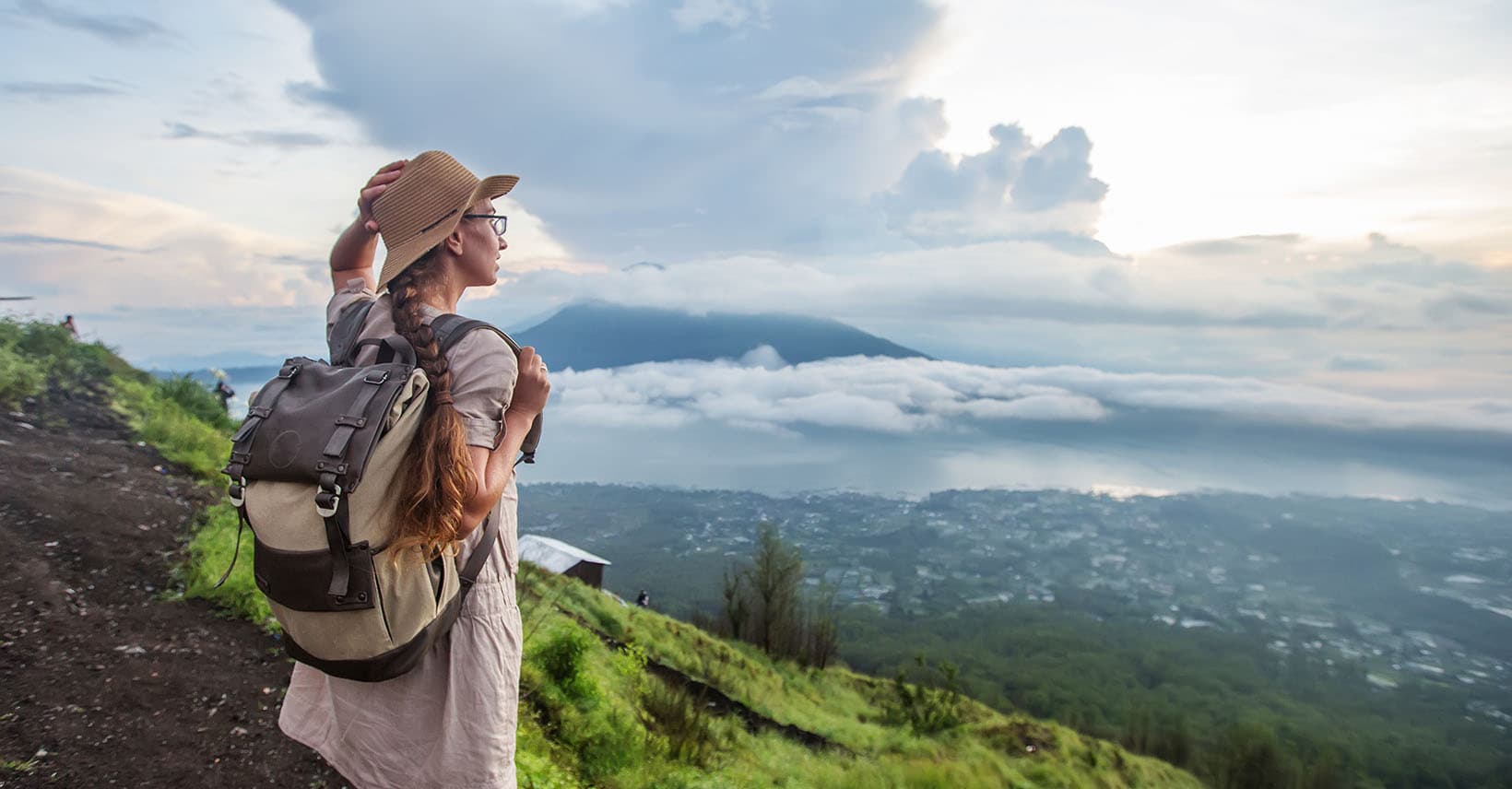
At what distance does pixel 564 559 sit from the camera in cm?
2386

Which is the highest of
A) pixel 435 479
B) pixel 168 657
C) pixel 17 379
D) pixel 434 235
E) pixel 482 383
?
pixel 434 235

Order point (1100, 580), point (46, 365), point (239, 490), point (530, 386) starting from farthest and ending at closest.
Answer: point (1100, 580) < point (46, 365) < point (530, 386) < point (239, 490)

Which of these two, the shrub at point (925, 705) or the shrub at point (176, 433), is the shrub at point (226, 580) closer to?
the shrub at point (176, 433)

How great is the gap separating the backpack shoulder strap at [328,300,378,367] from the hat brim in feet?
0.34

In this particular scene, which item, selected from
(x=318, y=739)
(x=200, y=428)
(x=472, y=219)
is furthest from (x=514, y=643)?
(x=200, y=428)

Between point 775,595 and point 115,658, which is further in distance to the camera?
point 775,595

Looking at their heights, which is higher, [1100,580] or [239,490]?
[239,490]

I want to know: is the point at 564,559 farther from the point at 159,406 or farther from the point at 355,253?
the point at 355,253

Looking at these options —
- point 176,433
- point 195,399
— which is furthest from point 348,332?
point 195,399

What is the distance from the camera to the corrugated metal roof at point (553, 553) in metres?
23.5

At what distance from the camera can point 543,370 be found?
1.94 metres

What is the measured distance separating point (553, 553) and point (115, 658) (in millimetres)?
20548

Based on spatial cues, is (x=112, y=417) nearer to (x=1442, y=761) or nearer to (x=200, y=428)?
(x=200, y=428)

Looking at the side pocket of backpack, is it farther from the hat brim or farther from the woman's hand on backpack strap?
the hat brim
